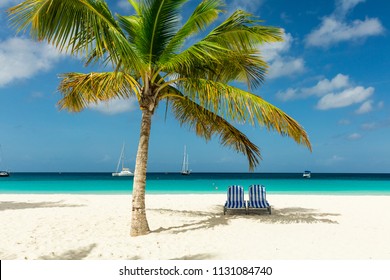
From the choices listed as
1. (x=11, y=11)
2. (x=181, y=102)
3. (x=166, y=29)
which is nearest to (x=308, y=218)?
(x=181, y=102)

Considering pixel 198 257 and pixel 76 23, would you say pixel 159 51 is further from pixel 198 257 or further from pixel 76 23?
pixel 198 257

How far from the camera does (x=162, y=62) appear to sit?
699 cm

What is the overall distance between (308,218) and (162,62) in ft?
22.5

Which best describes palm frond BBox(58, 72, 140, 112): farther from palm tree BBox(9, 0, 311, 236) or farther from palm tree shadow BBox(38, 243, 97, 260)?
palm tree shadow BBox(38, 243, 97, 260)

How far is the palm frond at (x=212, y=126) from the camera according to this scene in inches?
352

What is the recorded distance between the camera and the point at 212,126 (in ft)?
30.5

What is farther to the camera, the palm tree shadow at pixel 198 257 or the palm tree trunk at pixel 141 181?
the palm tree trunk at pixel 141 181

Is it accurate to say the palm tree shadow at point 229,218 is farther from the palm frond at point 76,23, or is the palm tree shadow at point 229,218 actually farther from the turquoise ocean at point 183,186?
the turquoise ocean at point 183,186

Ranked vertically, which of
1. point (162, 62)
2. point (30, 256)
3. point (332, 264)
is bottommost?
point (30, 256)

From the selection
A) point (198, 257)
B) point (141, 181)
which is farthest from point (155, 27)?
point (198, 257)

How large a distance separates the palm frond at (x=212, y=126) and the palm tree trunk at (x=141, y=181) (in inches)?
58.6

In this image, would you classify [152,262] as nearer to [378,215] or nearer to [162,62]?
[162,62]

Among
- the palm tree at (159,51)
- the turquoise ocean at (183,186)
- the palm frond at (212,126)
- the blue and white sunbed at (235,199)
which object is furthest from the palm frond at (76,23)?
the turquoise ocean at (183,186)

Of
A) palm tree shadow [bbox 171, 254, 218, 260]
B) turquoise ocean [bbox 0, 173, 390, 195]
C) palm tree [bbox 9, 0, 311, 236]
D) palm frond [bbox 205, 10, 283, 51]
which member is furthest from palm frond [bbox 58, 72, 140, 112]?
turquoise ocean [bbox 0, 173, 390, 195]
